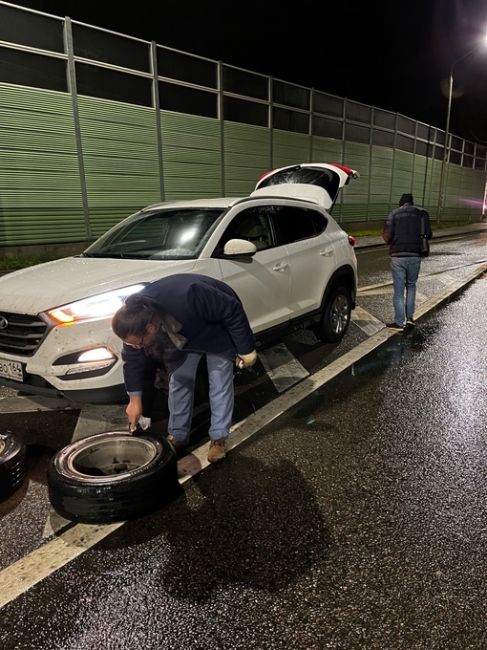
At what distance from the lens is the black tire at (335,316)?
5.97 meters

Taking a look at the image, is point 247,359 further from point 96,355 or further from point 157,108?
point 157,108

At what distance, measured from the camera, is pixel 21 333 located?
3617mm

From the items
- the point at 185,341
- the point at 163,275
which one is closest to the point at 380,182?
the point at 163,275

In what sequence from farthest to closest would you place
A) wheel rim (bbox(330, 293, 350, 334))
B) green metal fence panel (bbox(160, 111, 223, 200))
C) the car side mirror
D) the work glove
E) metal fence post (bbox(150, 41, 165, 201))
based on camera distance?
green metal fence panel (bbox(160, 111, 223, 200))
metal fence post (bbox(150, 41, 165, 201))
wheel rim (bbox(330, 293, 350, 334))
the car side mirror
the work glove

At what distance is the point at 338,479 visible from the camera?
124 inches

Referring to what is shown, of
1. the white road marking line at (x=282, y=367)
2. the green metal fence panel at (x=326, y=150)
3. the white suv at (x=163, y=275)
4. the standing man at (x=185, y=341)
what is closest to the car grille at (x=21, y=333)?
the white suv at (x=163, y=275)

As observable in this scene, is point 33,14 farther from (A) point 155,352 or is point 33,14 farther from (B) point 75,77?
(A) point 155,352

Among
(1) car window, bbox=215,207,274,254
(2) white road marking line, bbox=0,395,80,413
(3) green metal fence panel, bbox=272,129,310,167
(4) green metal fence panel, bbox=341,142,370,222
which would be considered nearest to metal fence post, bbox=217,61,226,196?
(3) green metal fence panel, bbox=272,129,310,167

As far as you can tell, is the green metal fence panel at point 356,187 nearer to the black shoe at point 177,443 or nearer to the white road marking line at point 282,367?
the white road marking line at point 282,367

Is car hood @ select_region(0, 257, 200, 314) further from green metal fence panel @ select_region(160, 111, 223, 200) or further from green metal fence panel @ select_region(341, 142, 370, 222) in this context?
green metal fence panel @ select_region(341, 142, 370, 222)

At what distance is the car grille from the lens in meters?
3.53

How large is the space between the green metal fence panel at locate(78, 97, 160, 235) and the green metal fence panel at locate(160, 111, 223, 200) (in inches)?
23.1

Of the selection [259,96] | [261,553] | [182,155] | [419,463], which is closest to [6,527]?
[261,553]

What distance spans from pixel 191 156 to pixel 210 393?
53.3ft
